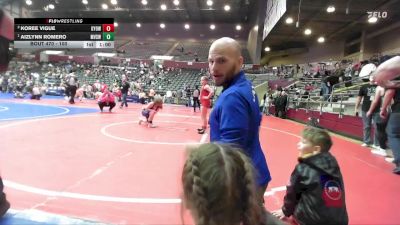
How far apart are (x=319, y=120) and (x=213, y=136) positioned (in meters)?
12.2

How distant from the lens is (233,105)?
1.89m

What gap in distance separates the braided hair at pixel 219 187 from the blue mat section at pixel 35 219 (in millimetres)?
1869

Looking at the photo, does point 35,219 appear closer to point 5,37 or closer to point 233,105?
point 5,37

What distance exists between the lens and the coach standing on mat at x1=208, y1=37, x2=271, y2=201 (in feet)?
6.14

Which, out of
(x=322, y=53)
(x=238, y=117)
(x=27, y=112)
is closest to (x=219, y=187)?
(x=238, y=117)

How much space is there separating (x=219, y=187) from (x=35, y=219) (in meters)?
2.25

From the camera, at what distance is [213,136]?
6.71 ft

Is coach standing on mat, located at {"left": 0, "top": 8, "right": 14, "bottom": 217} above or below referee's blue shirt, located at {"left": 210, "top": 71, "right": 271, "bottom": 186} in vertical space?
above

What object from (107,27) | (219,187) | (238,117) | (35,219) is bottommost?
(35,219)

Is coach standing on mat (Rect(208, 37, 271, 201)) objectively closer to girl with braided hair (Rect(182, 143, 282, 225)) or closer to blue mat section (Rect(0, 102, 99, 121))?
girl with braided hair (Rect(182, 143, 282, 225))

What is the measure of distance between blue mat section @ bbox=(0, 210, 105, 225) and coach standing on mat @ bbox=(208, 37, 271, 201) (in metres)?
1.47
